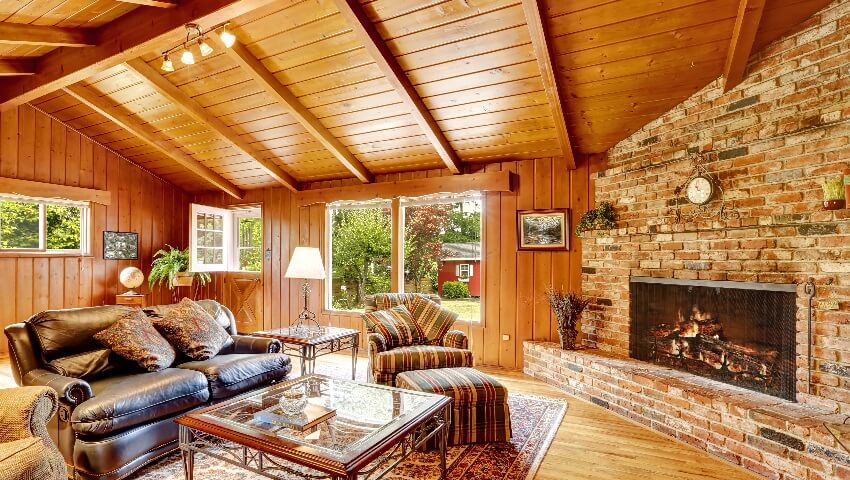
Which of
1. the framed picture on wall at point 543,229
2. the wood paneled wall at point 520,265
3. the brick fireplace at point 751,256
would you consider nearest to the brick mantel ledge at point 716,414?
the brick fireplace at point 751,256

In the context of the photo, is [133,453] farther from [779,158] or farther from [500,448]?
[779,158]

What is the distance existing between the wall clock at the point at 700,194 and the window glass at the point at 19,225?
7027 millimetres

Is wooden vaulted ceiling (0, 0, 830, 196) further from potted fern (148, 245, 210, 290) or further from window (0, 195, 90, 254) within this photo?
potted fern (148, 245, 210, 290)

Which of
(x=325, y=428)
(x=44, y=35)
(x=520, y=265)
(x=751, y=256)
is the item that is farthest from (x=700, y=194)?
(x=44, y=35)

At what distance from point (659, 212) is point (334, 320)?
3993mm

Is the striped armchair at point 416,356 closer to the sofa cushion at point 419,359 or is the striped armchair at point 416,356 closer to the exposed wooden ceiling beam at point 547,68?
the sofa cushion at point 419,359

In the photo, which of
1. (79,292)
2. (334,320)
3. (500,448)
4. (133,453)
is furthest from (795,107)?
(79,292)

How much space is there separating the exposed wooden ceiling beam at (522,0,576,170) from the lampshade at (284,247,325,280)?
2.47 metres

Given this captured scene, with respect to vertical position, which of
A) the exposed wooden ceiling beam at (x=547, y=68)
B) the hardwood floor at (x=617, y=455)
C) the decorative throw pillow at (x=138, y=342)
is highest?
the exposed wooden ceiling beam at (x=547, y=68)

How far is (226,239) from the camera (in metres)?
6.72

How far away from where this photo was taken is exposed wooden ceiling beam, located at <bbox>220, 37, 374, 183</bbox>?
3777mm

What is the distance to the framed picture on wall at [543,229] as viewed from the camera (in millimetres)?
4535

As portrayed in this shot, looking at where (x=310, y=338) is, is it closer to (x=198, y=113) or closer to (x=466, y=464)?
(x=466, y=464)

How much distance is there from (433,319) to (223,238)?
14.0 ft
